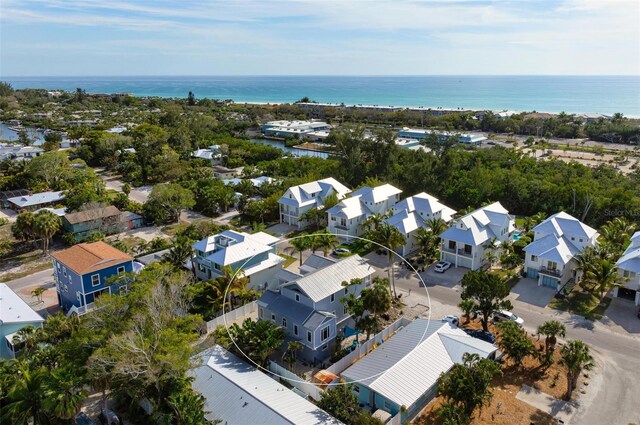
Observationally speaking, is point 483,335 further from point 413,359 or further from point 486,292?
point 413,359

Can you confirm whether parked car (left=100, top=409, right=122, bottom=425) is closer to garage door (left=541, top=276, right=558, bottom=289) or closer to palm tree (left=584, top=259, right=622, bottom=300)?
garage door (left=541, top=276, right=558, bottom=289)

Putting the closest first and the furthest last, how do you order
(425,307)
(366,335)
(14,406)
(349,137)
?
1. (14,406)
2. (366,335)
3. (425,307)
4. (349,137)

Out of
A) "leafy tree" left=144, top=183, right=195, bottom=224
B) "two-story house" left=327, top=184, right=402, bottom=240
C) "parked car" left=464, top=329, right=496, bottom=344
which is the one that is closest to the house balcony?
"parked car" left=464, top=329, right=496, bottom=344

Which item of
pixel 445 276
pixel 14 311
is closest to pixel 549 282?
Result: pixel 445 276

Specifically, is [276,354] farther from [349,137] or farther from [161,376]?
[349,137]

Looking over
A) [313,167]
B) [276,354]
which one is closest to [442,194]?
[313,167]

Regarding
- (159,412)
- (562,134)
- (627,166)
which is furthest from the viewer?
(562,134)
